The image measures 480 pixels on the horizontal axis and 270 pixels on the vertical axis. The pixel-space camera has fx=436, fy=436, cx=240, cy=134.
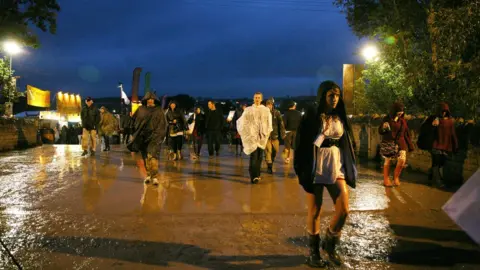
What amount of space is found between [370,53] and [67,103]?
24823mm

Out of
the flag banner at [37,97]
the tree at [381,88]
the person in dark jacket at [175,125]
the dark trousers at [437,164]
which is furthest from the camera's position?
the flag banner at [37,97]

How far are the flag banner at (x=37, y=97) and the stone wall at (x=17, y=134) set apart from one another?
338 centimetres

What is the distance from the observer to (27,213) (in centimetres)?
613

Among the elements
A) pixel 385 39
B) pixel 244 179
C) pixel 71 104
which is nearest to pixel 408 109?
pixel 385 39

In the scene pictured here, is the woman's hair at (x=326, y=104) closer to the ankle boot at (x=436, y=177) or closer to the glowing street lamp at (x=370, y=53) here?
the ankle boot at (x=436, y=177)

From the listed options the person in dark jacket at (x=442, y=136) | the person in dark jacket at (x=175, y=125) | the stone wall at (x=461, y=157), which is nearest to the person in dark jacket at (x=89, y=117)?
the person in dark jacket at (x=175, y=125)

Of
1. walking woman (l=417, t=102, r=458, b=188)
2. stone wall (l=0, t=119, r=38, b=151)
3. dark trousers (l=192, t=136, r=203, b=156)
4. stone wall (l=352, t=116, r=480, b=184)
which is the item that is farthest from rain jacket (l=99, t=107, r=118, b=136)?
walking woman (l=417, t=102, r=458, b=188)

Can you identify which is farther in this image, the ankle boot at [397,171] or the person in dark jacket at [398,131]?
the ankle boot at [397,171]

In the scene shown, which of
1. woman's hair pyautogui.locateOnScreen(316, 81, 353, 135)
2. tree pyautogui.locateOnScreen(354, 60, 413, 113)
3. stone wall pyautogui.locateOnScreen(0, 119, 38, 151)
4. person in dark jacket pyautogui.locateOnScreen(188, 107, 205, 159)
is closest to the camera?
woman's hair pyautogui.locateOnScreen(316, 81, 353, 135)

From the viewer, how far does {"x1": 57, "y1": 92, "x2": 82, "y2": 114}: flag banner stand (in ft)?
105

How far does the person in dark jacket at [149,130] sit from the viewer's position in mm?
8352

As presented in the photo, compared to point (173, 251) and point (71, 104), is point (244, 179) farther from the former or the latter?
point (71, 104)

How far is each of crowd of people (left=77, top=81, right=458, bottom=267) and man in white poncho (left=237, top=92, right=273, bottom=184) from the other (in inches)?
0.8

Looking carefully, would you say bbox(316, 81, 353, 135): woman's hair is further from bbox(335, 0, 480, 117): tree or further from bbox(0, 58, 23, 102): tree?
bbox(0, 58, 23, 102): tree
